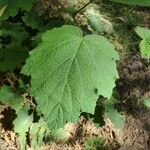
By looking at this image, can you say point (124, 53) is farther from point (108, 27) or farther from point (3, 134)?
point (3, 134)

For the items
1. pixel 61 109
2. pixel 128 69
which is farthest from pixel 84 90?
pixel 128 69

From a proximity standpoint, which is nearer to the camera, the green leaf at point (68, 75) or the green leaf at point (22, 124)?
the green leaf at point (68, 75)

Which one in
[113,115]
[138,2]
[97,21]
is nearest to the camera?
[138,2]

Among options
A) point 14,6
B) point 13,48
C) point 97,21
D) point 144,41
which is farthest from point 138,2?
point 97,21

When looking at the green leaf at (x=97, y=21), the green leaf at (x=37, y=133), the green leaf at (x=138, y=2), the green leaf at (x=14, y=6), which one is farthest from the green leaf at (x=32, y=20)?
the green leaf at (x=138, y=2)

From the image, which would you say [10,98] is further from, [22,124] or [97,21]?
[97,21]

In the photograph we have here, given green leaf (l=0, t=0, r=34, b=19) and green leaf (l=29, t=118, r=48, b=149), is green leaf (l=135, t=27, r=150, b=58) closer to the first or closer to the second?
green leaf (l=0, t=0, r=34, b=19)

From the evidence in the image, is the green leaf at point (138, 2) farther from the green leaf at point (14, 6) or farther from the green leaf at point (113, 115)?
the green leaf at point (113, 115)
